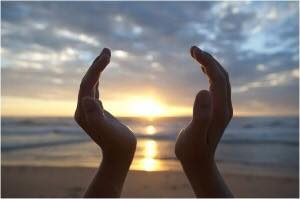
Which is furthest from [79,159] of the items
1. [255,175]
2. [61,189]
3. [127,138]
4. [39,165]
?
[127,138]

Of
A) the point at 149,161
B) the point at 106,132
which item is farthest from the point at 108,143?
the point at 149,161

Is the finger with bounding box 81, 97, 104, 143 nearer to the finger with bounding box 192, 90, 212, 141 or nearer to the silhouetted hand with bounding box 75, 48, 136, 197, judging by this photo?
the silhouetted hand with bounding box 75, 48, 136, 197

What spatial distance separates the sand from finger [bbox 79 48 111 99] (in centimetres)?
221

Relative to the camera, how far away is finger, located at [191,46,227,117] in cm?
168

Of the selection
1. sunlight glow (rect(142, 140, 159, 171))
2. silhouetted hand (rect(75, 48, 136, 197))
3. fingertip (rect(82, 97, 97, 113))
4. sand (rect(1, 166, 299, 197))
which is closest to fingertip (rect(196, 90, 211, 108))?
silhouetted hand (rect(75, 48, 136, 197))

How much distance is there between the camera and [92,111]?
5.14ft

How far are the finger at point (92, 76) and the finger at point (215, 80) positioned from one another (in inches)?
17.8

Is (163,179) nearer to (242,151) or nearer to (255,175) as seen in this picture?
(255,175)

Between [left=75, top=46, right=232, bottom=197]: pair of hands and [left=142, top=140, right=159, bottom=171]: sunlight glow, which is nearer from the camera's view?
[left=75, top=46, right=232, bottom=197]: pair of hands

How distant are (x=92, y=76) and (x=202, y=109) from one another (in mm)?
580

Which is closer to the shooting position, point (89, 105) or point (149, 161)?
point (89, 105)

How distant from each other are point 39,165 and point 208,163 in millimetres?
4416

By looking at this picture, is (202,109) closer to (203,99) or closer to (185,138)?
(203,99)

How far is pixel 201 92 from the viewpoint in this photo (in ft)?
4.95
